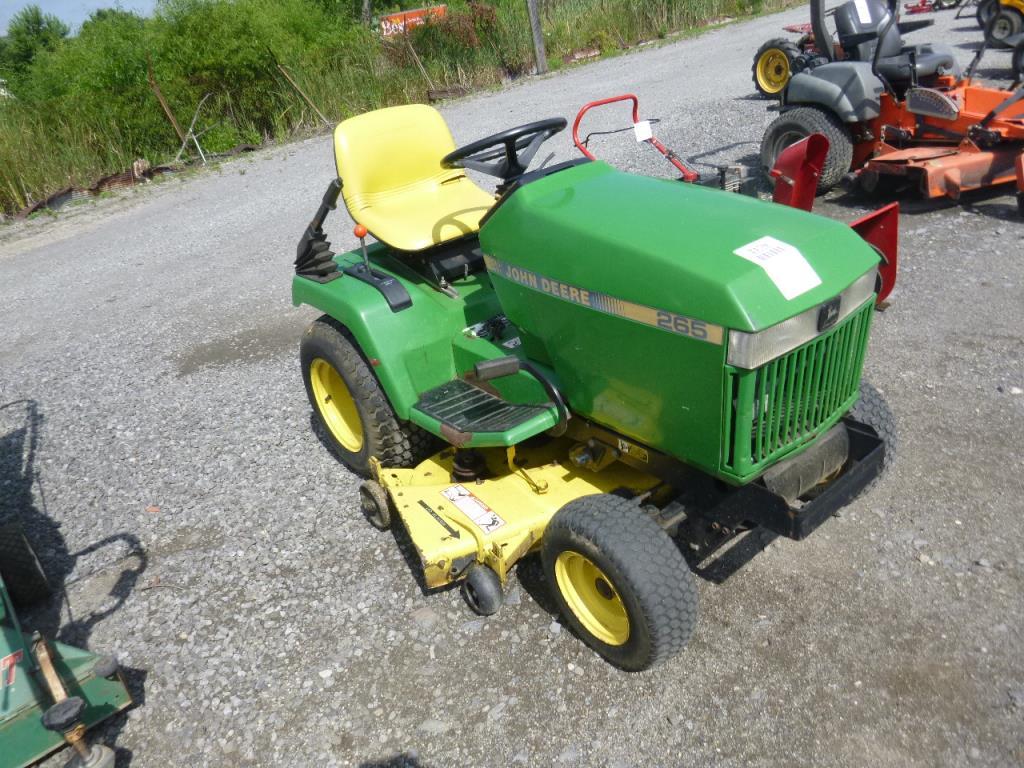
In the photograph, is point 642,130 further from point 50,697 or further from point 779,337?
point 50,697

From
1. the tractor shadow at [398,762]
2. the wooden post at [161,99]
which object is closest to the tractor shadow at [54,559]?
the tractor shadow at [398,762]

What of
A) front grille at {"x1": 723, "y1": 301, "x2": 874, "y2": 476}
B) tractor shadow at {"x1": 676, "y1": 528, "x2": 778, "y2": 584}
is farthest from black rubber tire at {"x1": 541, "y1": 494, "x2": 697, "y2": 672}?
tractor shadow at {"x1": 676, "y1": 528, "x2": 778, "y2": 584}

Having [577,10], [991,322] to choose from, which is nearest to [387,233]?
[991,322]

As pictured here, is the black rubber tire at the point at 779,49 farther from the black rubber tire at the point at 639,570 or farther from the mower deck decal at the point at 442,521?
the black rubber tire at the point at 639,570

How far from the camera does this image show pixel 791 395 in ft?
7.22

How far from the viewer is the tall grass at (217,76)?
11.2m

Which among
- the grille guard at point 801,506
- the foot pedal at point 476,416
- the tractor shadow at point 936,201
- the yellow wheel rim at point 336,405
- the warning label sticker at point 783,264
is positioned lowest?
the tractor shadow at point 936,201

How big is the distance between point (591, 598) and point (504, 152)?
1643mm

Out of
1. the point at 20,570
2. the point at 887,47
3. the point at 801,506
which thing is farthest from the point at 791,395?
the point at 887,47

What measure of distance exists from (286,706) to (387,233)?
1835mm

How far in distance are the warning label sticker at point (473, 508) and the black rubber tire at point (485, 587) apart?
0.15 meters

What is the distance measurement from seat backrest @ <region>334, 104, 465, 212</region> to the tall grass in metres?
9.01

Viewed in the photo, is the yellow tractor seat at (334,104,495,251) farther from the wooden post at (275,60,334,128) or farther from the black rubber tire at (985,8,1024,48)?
the black rubber tire at (985,8,1024,48)

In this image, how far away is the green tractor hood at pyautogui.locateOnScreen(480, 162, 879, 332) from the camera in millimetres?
2018
